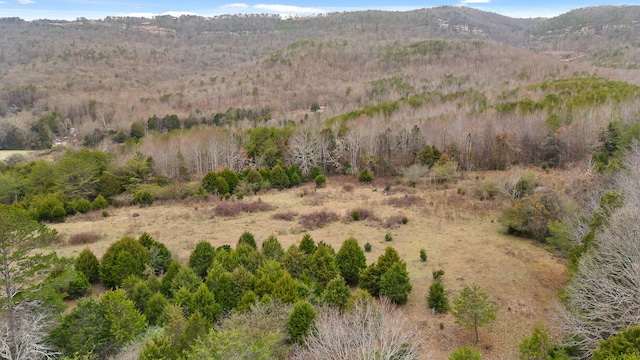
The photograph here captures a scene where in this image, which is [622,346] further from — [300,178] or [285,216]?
[300,178]

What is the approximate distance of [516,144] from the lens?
135ft

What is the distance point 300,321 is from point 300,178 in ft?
89.9

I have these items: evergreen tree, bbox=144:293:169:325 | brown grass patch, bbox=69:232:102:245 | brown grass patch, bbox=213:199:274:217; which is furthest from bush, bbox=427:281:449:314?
brown grass patch, bbox=69:232:102:245

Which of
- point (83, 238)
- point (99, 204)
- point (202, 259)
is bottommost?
point (99, 204)

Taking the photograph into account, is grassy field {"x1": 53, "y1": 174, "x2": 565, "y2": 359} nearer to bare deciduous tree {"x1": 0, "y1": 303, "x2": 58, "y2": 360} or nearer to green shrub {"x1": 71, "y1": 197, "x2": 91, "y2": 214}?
green shrub {"x1": 71, "y1": 197, "x2": 91, "y2": 214}

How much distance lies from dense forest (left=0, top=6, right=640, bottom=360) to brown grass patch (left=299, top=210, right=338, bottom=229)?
360mm

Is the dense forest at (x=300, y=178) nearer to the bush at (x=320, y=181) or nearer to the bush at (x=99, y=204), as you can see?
the bush at (x=99, y=204)

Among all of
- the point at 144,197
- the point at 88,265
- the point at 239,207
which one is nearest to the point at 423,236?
the point at 239,207

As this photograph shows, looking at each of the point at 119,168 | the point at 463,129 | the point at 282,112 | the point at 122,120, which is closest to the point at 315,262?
the point at 119,168

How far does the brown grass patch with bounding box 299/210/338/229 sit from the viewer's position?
25.9m

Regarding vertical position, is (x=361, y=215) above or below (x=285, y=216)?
above

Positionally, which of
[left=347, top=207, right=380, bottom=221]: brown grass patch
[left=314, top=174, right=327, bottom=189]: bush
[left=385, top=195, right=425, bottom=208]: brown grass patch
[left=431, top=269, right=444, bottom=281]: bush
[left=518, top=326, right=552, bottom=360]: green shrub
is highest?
[left=518, top=326, right=552, bottom=360]: green shrub

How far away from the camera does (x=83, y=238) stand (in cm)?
2295

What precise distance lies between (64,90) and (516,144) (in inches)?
3776
